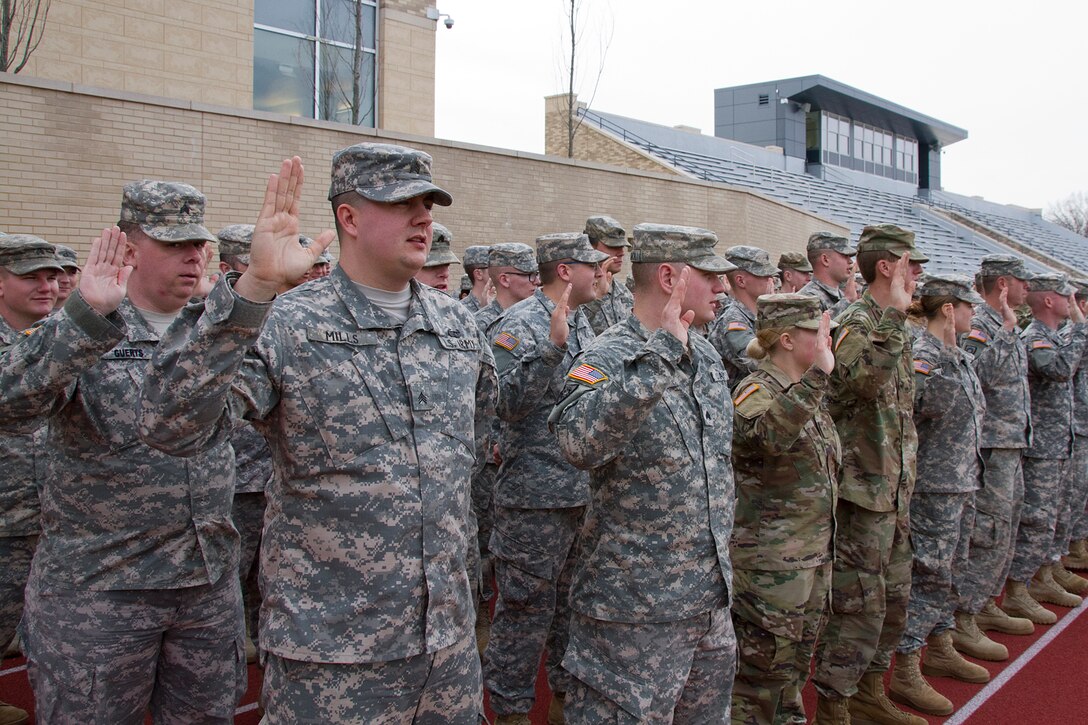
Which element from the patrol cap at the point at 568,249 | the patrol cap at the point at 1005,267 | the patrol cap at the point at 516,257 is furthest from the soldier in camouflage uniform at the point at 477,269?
the patrol cap at the point at 1005,267

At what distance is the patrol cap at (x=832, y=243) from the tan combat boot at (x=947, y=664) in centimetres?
310

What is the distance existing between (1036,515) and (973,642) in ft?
4.81

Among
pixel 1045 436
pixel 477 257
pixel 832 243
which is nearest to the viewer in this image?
pixel 1045 436

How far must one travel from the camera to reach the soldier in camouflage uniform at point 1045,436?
22.5 ft

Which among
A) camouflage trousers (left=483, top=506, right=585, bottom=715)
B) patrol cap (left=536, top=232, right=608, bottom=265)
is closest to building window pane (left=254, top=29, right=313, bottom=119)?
patrol cap (left=536, top=232, right=608, bottom=265)

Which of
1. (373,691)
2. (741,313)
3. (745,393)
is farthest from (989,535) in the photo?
(373,691)

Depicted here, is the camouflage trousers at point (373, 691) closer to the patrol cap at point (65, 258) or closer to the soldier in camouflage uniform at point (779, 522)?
the soldier in camouflage uniform at point (779, 522)

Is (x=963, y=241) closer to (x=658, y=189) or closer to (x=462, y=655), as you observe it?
(x=658, y=189)

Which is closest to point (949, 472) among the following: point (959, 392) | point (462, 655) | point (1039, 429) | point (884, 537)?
point (959, 392)

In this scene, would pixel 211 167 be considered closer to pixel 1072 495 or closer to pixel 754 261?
pixel 754 261

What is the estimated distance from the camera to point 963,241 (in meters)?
35.0

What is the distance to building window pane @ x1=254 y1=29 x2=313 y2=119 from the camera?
15.4 m

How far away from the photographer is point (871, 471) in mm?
4465

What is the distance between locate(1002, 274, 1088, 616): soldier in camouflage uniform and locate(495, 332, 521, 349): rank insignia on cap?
445cm
